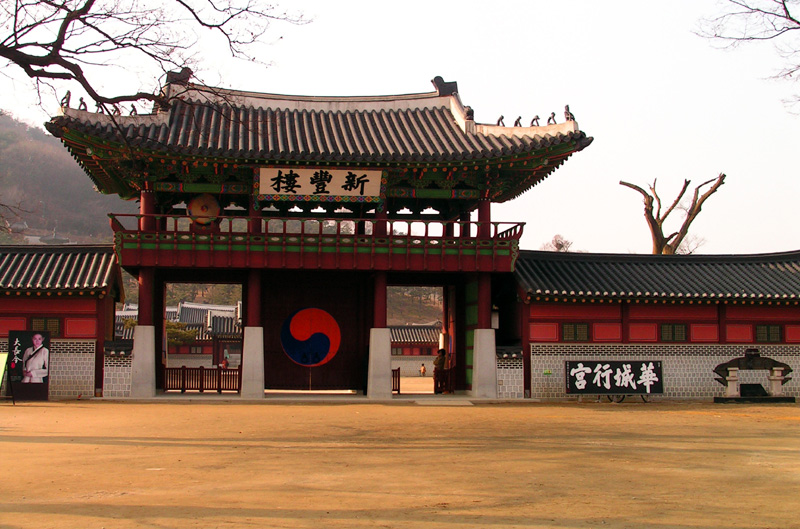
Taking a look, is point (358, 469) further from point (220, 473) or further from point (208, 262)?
point (208, 262)

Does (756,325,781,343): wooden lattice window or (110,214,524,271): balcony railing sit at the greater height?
(110,214,524,271): balcony railing

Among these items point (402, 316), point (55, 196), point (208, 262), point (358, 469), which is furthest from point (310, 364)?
point (55, 196)

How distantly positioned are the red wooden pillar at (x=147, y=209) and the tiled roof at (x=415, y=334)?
128ft

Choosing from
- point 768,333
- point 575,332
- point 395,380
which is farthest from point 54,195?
point 768,333

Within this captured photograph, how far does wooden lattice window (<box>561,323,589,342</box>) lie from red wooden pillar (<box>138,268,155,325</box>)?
13791 mm

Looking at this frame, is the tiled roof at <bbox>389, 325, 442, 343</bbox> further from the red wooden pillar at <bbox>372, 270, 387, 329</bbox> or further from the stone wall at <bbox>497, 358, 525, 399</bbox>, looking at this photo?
the red wooden pillar at <bbox>372, 270, 387, 329</bbox>

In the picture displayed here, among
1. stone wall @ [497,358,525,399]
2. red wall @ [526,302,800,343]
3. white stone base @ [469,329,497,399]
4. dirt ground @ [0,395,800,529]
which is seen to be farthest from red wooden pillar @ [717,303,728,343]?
white stone base @ [469,329,497,399]

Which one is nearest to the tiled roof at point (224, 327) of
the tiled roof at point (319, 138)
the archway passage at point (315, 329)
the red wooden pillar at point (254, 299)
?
the tiled roof at point (319, 138)

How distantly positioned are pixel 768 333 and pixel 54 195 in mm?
142565

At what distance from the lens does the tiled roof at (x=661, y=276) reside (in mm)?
28406

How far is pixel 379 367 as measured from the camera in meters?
27.5

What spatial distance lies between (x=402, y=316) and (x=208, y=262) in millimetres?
80673

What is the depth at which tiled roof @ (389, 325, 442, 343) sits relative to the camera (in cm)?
6512

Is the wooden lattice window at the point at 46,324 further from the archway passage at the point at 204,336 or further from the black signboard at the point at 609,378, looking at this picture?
the archway passage at the point at 204,336
